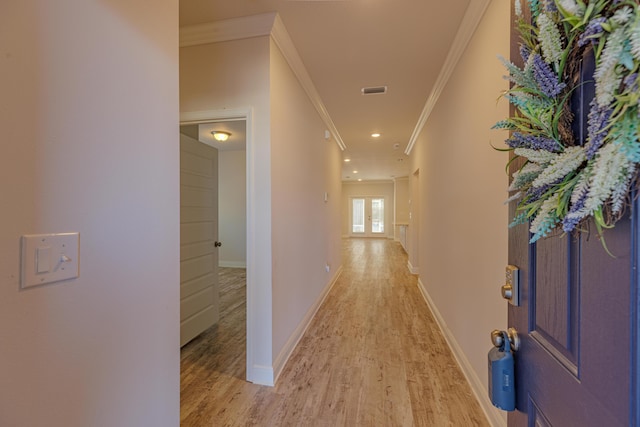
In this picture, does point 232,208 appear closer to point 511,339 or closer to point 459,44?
point 459,44

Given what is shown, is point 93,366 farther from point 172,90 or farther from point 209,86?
point 209,86

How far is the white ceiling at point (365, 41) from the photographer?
1.84m

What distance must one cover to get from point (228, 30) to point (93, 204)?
72.1 inches

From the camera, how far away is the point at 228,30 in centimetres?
201

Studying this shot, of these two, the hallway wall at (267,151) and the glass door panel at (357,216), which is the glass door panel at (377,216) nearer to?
the glass door panel at (357,216)

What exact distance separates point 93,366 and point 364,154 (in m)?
6.43

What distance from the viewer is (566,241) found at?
588 mm

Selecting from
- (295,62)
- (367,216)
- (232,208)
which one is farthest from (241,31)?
(367,216)

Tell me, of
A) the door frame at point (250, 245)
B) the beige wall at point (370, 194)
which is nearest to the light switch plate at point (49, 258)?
the door frame at point (250, 245)

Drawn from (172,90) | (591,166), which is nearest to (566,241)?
(591,166)

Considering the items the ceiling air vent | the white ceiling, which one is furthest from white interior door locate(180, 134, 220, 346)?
the ceiling air vent

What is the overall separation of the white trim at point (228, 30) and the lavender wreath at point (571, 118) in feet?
5.83

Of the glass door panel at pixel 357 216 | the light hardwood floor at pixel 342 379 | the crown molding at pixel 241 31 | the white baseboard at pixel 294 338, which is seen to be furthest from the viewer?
the glass door panel at pixel 357 216

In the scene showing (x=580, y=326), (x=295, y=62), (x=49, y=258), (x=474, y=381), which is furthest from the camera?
(x=295, y=62)
